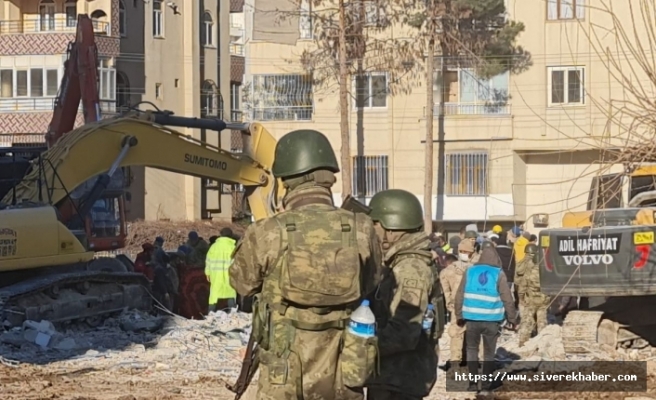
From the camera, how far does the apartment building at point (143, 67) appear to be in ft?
148

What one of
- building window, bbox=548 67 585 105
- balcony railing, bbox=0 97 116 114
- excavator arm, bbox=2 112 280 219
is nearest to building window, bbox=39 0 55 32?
balcony railing, bbox=0 97 116 114

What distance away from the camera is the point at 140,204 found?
48375 millimetres

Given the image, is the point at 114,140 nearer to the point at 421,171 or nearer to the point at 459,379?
the point at 459,379

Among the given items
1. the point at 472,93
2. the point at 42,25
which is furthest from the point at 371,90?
the point at 42,25

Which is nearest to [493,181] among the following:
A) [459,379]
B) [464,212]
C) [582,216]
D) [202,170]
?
[464,212]

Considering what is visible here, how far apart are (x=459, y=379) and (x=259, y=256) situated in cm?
741

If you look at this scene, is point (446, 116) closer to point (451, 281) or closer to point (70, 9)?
point (70, 9)

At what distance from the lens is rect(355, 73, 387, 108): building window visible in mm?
40656

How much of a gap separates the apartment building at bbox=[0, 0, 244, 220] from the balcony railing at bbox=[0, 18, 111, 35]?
0.04 meters

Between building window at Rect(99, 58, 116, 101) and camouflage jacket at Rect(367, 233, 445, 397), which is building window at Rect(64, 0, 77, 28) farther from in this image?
camouflage jacket at Rect(367, 233, 445, 397)

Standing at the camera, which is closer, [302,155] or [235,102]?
→ [302,155]

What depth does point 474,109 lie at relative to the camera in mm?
40031

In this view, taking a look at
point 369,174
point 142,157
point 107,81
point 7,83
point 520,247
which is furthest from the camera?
point 7,83

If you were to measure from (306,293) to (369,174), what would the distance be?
35.8 m
